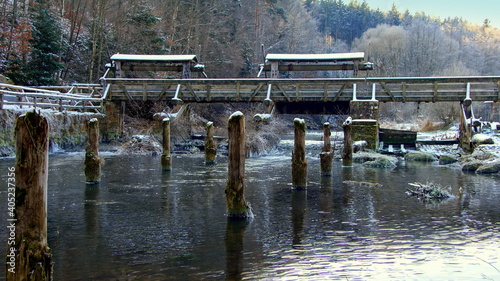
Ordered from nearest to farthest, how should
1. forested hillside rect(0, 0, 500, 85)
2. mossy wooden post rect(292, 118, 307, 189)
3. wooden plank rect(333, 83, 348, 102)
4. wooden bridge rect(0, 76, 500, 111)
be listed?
mossy wooden post rect(292, 118, 307, 189), wooden bridge rect(0, 76, 500, 111), wooden plank rect(333, 83, 348, 102), forested hillside rect(0, 0, 500, 85)

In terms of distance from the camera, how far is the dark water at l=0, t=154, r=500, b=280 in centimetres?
588

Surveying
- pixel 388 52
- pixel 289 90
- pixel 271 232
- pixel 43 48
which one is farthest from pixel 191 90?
pixel 388 52

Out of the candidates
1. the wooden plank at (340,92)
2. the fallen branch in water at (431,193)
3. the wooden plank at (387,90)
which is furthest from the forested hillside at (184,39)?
the fallen branch in water at (431,193)

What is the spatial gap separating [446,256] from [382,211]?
2986 mm

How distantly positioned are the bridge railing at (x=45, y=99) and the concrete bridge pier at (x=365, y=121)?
13.7 m

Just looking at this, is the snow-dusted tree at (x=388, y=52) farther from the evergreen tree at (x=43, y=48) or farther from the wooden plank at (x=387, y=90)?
the evergreen tree at (x=43, y=48)

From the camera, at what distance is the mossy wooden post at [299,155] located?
38.4ft

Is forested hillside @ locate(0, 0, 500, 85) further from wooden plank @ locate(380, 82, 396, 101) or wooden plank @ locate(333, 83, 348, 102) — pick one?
wooden plank @ locate(380, 82, 396, 101)

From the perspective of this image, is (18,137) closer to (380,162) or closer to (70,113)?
(380,162)

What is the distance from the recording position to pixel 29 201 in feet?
15.3

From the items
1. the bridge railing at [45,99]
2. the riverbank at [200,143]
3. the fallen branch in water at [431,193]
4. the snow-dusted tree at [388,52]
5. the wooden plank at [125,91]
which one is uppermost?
the snow-dusted tree at [388,52]

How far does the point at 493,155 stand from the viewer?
58.9 feet

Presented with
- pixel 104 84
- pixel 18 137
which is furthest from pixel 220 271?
pixel 104 84

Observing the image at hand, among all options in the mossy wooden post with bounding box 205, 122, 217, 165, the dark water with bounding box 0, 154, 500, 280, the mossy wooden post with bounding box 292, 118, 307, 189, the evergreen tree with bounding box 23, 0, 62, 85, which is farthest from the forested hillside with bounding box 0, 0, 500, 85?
the mossy wooden post with bounding box 292, 118, 307, 189
